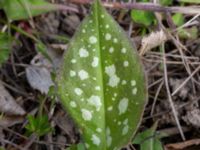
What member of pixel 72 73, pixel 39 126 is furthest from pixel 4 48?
pixel 72 73

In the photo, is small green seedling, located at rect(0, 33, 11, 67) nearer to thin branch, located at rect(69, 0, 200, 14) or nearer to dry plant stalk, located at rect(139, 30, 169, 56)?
thin branch, located at rect(69, 0, 200, 14)

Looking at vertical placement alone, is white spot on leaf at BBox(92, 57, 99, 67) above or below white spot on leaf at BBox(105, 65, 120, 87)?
above

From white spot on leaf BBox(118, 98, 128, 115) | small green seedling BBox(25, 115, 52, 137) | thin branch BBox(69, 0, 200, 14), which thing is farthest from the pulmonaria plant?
thin branch BBox(69, 0, 200, 14)

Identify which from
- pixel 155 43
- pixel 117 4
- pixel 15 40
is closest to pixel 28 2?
pixel 15 40

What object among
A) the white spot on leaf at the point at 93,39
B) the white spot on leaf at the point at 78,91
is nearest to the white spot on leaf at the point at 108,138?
the white spot on leaf at the point at 78,91

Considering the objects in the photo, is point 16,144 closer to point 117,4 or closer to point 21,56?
point 21,56

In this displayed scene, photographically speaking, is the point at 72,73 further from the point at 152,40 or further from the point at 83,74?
the point at 152,40
